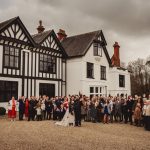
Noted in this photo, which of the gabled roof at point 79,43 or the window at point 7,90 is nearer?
the window at point 7,90

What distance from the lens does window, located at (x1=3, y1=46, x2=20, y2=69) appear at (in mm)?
21875

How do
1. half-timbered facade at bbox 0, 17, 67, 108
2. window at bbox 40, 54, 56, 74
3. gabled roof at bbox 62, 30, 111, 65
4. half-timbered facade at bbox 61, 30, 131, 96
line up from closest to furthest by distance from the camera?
1. half-timbered facade at bbox 0, 17, 67, 108
2. window at bbox 40, 54, 56, 74
3. half-timbered facade at bbox 61, 30, 131, 96
4. gabled roof at bbox 62, 30, 111, 65

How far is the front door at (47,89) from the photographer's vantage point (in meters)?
24.9

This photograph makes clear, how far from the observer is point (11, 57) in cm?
2231

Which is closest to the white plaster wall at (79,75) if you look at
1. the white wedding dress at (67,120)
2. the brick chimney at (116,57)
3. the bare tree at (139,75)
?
the brick chimney at (116,57)

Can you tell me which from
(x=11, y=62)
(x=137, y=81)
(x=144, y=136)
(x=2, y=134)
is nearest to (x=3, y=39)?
(x=11, y=62)

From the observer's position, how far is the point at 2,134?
11.6 meters

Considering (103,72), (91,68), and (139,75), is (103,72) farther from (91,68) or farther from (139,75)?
(139,75)

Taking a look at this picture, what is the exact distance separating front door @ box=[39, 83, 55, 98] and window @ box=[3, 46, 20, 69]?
3456 millimetres

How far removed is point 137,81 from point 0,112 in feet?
132

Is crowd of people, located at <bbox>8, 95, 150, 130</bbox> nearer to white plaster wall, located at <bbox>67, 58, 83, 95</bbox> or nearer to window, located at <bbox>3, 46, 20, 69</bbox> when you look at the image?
window, located at <bbox>3, 46, 20, 69</bbox>

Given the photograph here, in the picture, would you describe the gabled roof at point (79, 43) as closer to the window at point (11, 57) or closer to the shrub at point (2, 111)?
the window at point (11, 57)

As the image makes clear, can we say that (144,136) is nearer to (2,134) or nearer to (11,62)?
(2,134)

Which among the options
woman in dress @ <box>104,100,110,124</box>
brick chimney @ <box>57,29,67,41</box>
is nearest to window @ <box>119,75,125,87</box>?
brick chimney @ <box>57,29,67,41</box>
